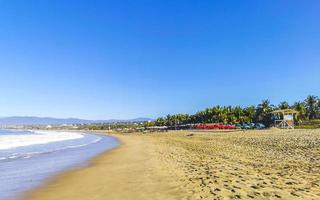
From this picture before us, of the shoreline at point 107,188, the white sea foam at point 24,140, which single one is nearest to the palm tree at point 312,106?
the white sea foam at point 24,140

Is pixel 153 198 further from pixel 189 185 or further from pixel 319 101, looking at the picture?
pixel 319 101

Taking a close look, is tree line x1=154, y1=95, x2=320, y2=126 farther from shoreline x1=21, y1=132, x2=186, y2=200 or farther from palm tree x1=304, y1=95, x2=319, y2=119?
shoreline x1=21, y1=132, x2=186, y2=200

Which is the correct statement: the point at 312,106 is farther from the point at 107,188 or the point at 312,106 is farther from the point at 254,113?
the point at 107,188

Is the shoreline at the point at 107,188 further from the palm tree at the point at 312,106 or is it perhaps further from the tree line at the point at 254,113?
the palm tree at the point at 312,106

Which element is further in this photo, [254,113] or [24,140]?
[254,113]

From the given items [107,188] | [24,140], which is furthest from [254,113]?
[107,188]

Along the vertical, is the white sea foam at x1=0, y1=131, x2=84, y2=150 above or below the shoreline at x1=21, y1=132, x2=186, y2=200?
above

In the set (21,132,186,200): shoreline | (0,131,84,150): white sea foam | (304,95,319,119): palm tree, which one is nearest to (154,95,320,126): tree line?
(304,95,319,119): palm tree

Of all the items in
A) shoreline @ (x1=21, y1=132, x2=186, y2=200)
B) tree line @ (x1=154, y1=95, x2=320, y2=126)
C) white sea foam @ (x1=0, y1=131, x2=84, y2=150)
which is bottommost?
shoreline @ (x1=21, y1=132, x2=186, y2=200)

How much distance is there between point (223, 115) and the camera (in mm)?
105875

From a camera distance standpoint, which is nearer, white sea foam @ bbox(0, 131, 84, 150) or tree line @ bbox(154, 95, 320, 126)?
white sea foam @ bbox(0, 131, 84, 150)

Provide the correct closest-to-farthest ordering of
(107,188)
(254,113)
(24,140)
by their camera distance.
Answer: (107,188)
(24,140)
(254,113)

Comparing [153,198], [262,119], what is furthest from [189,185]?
[262,119]

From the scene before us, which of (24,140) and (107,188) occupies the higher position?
(24,140)
